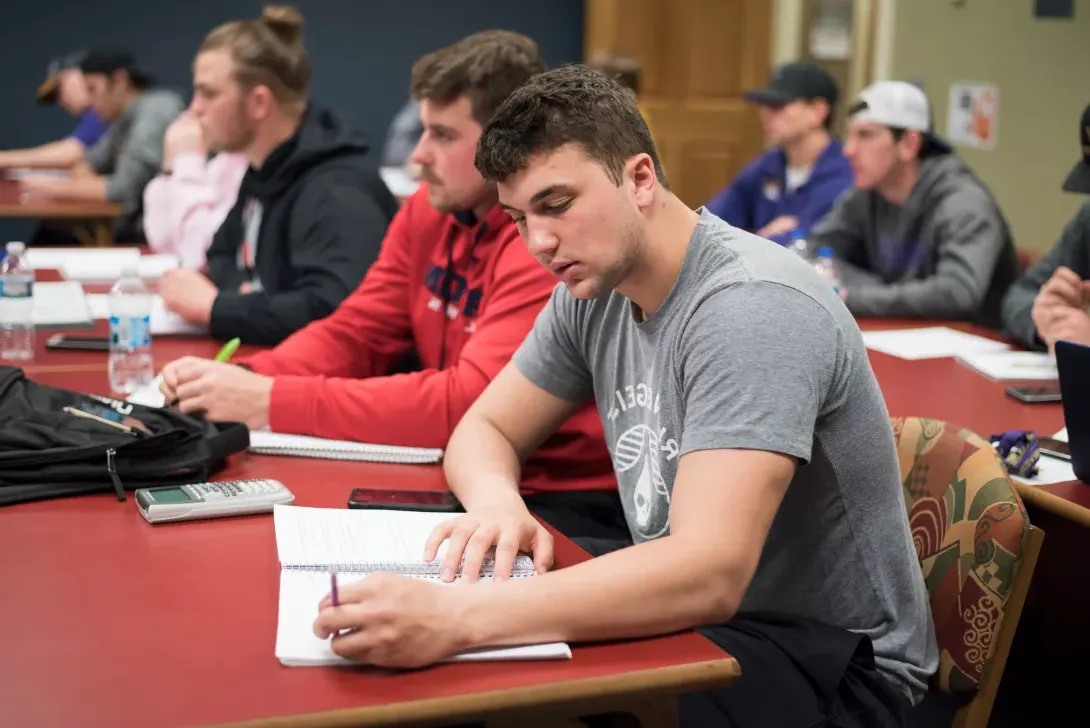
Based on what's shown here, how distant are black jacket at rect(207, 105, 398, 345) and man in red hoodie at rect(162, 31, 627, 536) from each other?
0.25 m

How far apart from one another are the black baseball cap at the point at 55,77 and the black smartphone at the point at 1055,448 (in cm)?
574

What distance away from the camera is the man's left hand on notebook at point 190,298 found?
2662mm

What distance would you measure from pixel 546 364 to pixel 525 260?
328 mm

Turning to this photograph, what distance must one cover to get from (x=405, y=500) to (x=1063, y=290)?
1.54 m

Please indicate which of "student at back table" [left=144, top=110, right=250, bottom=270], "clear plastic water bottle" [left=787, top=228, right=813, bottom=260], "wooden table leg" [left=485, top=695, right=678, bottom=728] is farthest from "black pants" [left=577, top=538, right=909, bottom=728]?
"student at back table" [left=144, top=110, right=250, bottom=270]

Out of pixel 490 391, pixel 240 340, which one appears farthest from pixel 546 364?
pixel 240 340

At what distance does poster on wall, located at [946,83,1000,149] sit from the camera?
15.4 feet

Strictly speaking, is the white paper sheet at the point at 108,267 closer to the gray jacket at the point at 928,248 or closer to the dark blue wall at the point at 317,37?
the gray jacket at the point at 928,248

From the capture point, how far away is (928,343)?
2.82 meters

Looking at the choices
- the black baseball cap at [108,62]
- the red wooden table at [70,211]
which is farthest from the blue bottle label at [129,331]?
the black baseball cap at [108,62]

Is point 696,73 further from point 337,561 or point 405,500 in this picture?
point 337,561

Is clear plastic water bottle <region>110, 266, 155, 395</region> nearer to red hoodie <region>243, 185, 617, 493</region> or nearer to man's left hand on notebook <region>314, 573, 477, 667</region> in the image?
red hoodie <region>243, 185, 617, 493</region>

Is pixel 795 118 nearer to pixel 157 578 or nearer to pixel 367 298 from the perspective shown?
pixel 367 298

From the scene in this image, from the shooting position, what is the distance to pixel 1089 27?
164 inches
